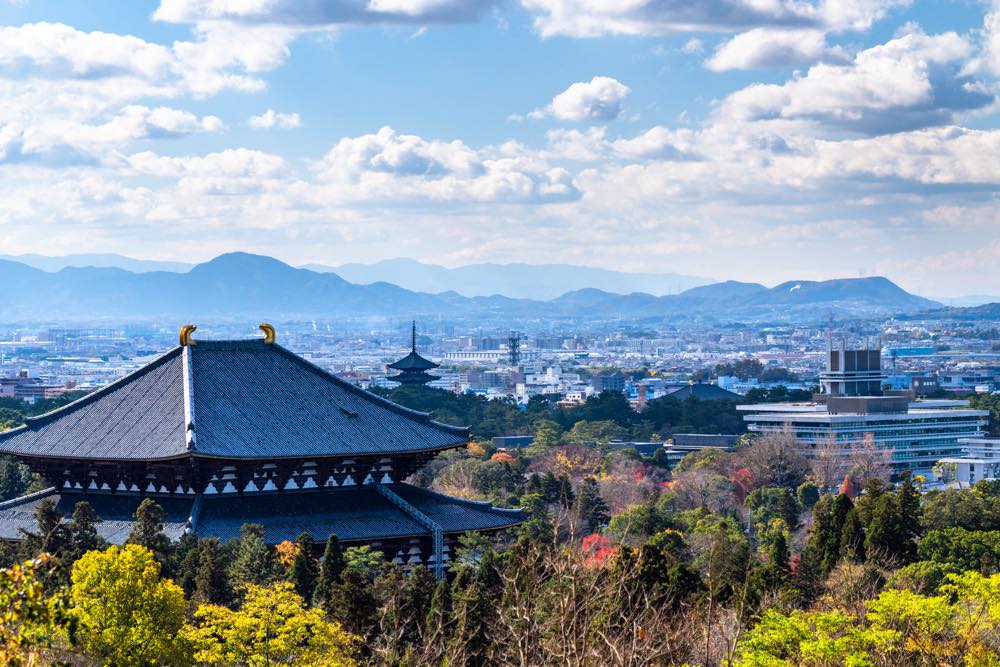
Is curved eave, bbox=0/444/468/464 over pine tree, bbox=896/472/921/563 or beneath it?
over

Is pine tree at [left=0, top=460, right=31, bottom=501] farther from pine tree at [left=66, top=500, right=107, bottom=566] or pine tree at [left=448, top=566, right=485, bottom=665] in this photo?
pine tree at [left=448, top=566, right=485, bottom=665]

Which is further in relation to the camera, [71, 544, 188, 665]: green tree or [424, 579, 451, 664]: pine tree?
[424, 579, 451, 664]: pine tree

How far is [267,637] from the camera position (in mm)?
26688

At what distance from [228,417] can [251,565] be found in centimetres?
624

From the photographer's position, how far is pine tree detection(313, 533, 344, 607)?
31.8 metres

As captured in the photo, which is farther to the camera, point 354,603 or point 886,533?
point 886,533

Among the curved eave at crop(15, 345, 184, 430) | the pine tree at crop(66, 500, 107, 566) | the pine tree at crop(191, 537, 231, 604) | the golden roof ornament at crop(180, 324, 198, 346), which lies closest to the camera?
the pine tree at crop(191, 537, 231, 604)

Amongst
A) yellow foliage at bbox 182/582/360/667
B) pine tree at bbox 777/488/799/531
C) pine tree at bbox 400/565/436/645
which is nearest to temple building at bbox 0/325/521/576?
pine tree at bbox 400/565/436/645

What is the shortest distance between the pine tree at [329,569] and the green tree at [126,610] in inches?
182

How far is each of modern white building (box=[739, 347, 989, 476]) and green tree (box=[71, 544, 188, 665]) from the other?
219ft

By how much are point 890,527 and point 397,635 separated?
16.7 m

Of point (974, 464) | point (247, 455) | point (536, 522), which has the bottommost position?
point (974, 464)

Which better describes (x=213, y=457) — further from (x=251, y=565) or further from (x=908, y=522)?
(x=908, y=522)

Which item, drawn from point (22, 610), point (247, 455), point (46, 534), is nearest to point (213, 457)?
point (247, 455)
